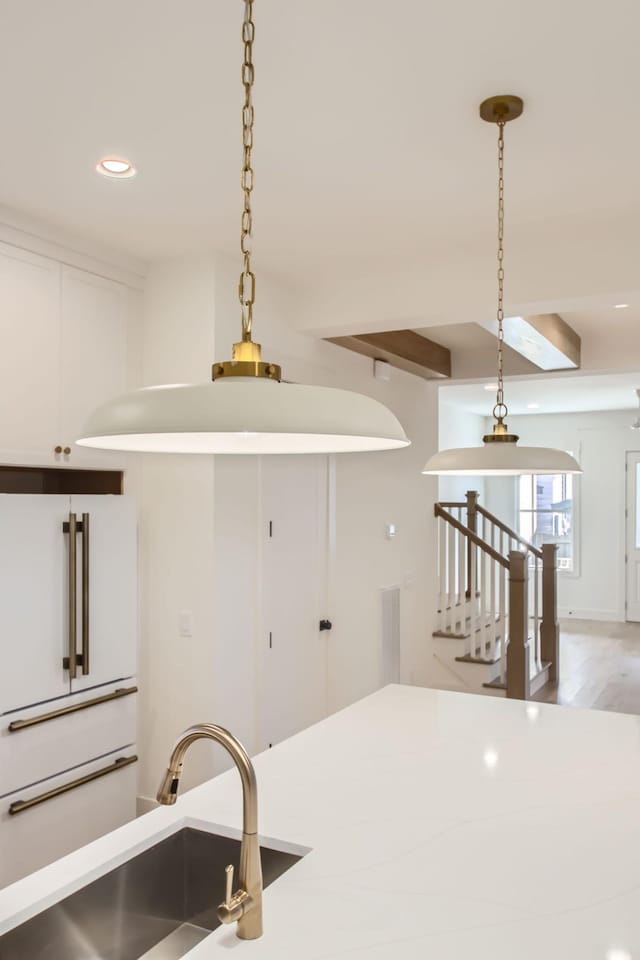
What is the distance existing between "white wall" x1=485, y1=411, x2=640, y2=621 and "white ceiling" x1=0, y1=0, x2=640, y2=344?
6.56 meters

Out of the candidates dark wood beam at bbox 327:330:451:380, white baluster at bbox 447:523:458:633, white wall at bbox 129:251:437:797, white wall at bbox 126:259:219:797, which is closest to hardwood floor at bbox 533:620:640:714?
→ white baluster at bbox 447:523:458:633

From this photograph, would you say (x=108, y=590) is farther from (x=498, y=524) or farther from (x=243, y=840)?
(x=498, y=524)

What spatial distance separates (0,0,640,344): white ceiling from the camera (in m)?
1.84

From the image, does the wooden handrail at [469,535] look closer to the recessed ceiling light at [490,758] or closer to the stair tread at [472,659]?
the stair tread at [472,659]

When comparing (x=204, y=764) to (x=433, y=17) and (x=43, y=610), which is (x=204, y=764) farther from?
(x=433, y=17)

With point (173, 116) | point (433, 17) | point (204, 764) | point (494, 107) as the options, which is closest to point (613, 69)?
point (494, 107)

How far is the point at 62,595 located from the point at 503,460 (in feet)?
5.99

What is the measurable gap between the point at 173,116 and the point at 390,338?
2.63 meters

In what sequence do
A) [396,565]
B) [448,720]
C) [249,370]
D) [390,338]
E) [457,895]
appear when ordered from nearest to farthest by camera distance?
[249,370]
[457,895]
[448,720]
[390,338]
[396,565]

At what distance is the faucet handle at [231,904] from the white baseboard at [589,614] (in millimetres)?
9167

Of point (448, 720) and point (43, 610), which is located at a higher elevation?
point (43, 610)

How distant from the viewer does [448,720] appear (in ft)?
8.03

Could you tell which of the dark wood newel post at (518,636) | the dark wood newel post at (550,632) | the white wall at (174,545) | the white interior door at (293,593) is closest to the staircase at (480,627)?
the dark wood newel post at (518,636)

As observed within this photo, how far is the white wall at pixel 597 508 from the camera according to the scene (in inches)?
374
